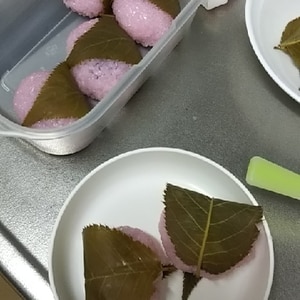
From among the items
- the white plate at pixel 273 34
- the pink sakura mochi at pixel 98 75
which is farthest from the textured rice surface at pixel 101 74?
the white plate at pixel 273 34

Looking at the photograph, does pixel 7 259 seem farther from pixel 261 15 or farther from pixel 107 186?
pixel 261 15

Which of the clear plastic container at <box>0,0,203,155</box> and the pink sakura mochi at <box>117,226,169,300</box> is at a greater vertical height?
the clear plastic container at <box>0,0,203,155</box>

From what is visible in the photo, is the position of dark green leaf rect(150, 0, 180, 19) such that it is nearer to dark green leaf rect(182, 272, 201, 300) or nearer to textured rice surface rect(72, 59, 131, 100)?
textured rice surface rect(72, 59, 131, 100)

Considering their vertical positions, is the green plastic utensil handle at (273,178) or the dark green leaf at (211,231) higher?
the dark green leaf at (211,231)

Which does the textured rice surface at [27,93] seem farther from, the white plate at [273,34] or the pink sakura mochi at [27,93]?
the white plate at [273,34]

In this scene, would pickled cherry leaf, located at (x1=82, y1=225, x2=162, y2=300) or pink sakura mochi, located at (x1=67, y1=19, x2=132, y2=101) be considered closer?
pickled cherry leaf, located at (x1=82, y1=225, x2=162, y2=300)

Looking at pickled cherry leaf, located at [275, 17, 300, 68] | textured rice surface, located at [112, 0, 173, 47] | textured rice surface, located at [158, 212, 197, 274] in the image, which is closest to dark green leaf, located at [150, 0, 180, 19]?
textured rice surface, located at [112, 0, 173, 47]
